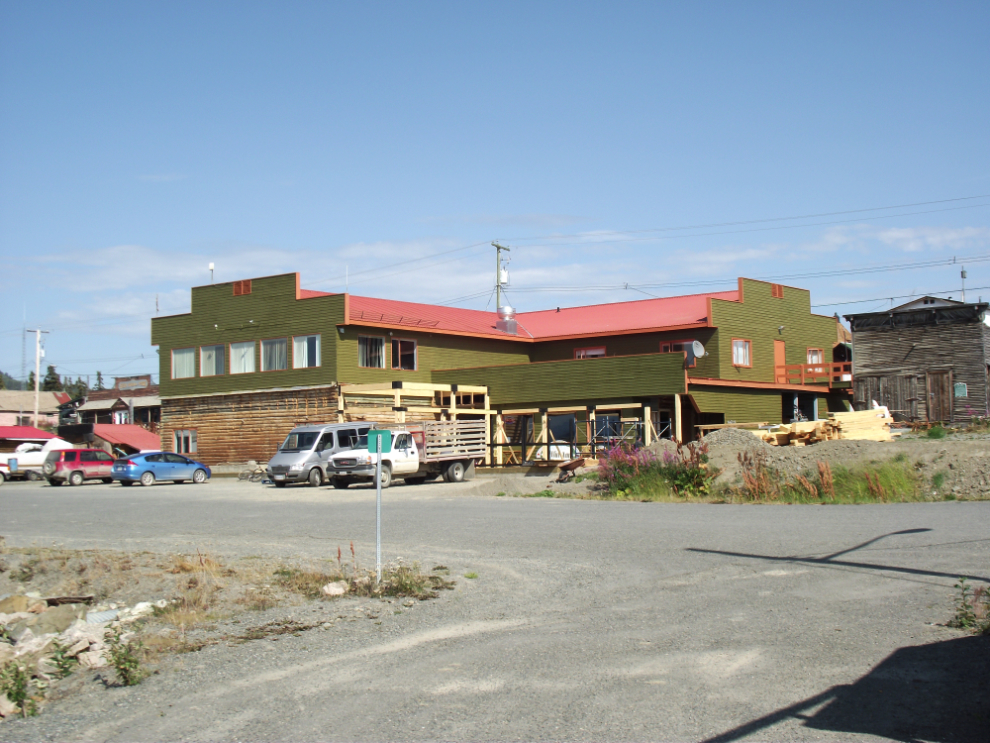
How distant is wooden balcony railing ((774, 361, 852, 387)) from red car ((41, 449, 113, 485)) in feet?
101

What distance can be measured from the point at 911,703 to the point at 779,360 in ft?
138

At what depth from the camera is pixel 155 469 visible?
37.8 metres

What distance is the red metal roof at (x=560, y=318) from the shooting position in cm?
4432

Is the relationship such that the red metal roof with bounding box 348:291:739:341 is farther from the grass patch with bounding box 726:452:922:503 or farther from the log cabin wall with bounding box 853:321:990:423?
the grass patch with bounding box 726:452:922:503

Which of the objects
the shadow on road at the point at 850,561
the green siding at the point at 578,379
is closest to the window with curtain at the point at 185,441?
the green siding at the point at 578,379

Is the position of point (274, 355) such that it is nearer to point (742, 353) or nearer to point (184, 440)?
point (184, 440)

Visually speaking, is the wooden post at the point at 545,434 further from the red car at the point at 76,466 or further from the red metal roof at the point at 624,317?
the red car at the point at 76,466

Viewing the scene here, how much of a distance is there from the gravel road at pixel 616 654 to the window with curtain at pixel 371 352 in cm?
2713

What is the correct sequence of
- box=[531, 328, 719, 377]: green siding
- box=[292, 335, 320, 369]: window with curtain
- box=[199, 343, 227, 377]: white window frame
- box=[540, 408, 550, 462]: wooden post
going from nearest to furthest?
box=[540, 408, 550, 462]: wooden post < box=[292, 335, 320, 369]: window with curtain < box=[531, 328, 719, 377]: green siding < box=[199, 343, 227, 377]: white window frame

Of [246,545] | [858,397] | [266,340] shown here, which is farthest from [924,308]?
[246,545]

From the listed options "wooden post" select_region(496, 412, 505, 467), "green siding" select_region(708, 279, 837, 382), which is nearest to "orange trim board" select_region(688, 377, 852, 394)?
"green siding" select_region(708, 279, 837, 382)

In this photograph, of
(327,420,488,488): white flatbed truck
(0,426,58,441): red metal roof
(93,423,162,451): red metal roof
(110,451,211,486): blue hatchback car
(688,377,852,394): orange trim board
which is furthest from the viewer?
(93,423,162,451): red metal roof

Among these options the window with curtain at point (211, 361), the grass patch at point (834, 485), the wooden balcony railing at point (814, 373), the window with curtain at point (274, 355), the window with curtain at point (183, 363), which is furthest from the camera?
the window with curtain at point (183, 363)

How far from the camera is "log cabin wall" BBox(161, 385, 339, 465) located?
42.1 metres
